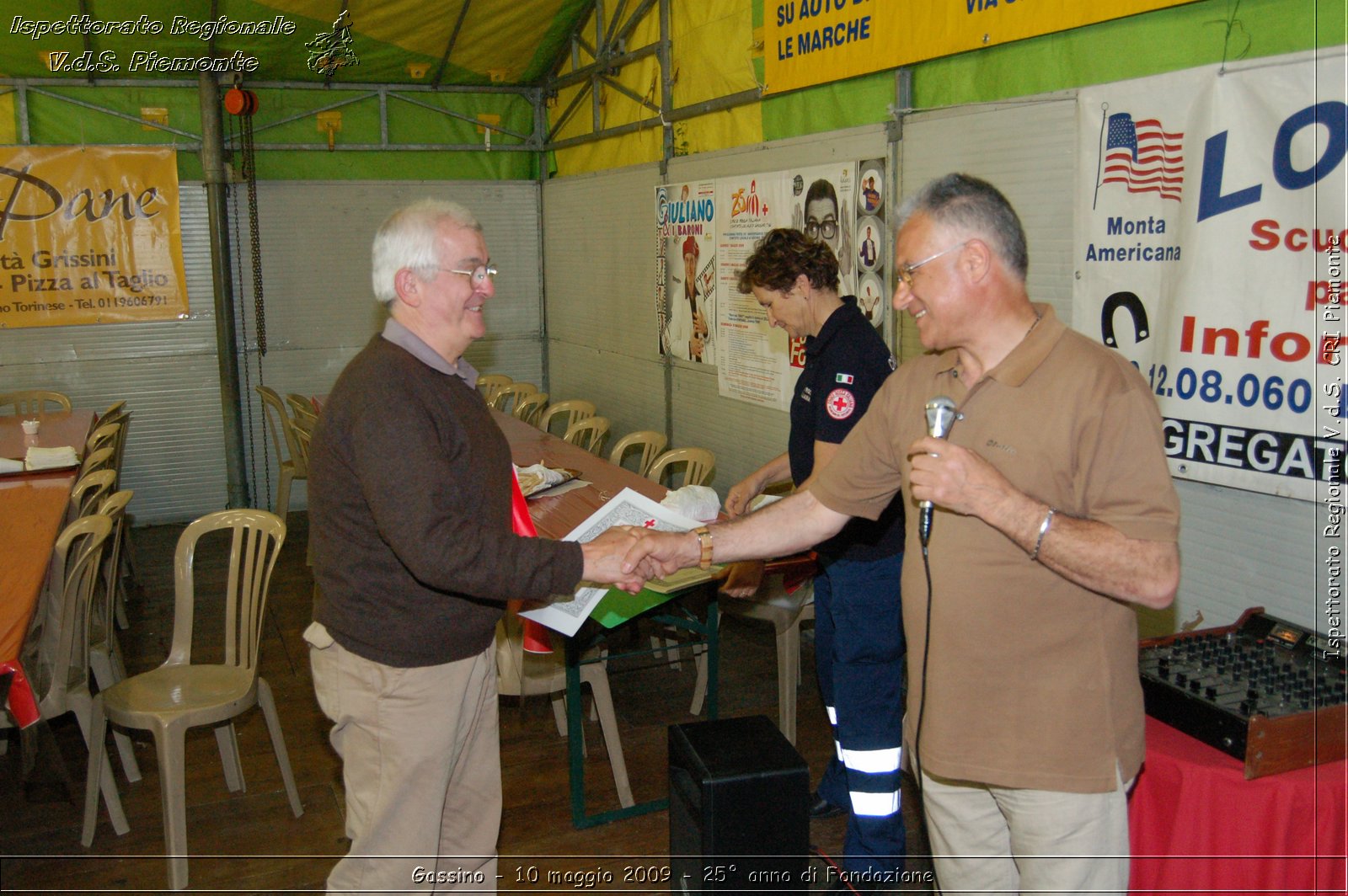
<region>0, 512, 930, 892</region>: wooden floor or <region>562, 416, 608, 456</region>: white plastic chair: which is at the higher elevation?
<region>562, 416, 608, 456</region>: white plastic chair

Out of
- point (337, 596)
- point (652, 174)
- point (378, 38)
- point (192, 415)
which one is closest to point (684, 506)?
point (337, 596)

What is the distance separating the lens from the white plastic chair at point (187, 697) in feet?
9.94

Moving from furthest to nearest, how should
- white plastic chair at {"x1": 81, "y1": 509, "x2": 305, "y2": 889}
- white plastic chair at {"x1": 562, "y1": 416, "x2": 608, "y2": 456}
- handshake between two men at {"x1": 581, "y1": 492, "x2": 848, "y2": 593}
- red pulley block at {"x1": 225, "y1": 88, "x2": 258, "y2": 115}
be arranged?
red pulley block at {"x1": 225, "y1": 88, "x2": 258, "y2": 115}, white plastic chair at {"x1": 562, "y1": 416, "x2": 608, "y2": 456}, white plastic chair at {"x1": 81, "y1": 509, "x2": 305, "y2": 889}, handshake between two men at {"x1": 581, "y1": 492, "x2": 848, "y2": 593}

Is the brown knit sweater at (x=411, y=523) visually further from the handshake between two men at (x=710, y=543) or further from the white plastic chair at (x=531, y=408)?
the white plastic chair at (x=531, y=408)

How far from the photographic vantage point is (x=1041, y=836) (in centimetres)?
177

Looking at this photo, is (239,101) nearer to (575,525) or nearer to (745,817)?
(575,525)

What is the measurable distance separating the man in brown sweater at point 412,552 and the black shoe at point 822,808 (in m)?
1.56

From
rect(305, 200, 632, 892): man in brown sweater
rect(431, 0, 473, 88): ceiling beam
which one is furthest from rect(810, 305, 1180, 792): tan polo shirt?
rect(431, 0, 473, 88): ceiling beam

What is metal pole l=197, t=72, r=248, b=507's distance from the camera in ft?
23.8

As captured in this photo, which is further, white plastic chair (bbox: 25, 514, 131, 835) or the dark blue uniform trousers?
white plastic chair (bbox: 25, 514, 131, 835)

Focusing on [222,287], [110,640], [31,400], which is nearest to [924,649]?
[110,640]

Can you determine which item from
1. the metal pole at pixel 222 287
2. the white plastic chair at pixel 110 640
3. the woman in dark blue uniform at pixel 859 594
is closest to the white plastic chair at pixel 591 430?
the white plastic chair at pixel 110 640

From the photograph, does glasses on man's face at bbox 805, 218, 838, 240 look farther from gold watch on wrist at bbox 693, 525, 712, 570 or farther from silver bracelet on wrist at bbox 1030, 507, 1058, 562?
silver bracelet on wrist at bbox 1030, 507, 1058, 562

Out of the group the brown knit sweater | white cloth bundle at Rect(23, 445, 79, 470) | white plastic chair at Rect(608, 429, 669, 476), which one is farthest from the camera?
white plastic chair at Rect(608, 429, 669, 476)
